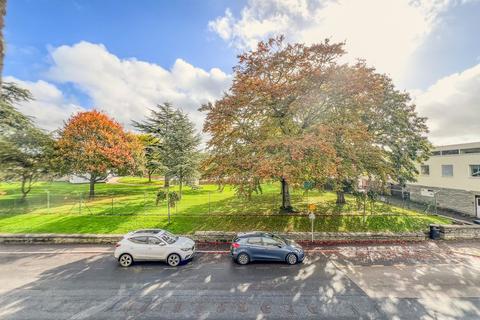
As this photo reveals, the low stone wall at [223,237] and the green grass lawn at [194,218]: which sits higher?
the green grass lawn at [194,218]

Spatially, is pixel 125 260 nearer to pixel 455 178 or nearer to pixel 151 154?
pixel 151 154

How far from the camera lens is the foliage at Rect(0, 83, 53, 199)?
2177 cm

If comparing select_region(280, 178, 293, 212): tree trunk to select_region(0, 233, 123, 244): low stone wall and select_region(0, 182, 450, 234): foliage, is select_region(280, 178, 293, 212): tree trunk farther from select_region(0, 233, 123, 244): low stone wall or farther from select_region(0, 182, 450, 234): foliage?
select_region(0, 233, 123, 244): low stone wall

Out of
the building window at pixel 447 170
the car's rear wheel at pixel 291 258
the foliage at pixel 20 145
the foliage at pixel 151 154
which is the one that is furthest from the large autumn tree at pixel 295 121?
the foliage at pixel 20 145

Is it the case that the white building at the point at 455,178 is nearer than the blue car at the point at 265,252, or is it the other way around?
the blue car at the point at 265,252

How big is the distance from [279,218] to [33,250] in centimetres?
1609

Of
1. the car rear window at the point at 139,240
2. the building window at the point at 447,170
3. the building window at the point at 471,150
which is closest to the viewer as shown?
the car rear window at the point at 139,240

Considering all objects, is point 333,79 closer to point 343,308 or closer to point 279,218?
point 279,218

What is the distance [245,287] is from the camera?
9.59 m

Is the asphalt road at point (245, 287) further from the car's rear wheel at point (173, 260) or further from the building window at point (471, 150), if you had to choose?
the building window at point (471, 150)

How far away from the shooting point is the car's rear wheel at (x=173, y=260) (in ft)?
38.6

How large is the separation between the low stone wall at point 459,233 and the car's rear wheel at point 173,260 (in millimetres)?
17424

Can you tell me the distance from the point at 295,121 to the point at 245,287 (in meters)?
13.2

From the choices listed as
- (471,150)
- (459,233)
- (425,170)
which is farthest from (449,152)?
(459,233)
